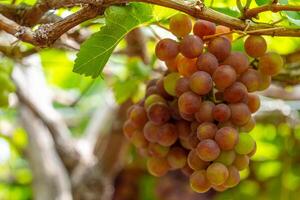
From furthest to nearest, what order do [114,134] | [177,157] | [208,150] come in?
[114,134] < [177,157] < [208,150]

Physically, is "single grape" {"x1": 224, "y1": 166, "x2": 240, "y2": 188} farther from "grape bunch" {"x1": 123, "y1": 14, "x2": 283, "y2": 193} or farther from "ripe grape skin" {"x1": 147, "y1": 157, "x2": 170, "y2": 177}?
"ripe grape skin" {"x1": 147, "y1": 157, "x2": 170, "y2": 177}

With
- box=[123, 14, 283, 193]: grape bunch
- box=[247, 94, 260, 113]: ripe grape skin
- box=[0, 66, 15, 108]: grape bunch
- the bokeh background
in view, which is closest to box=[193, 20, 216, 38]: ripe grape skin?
box=[123, 14, 283, 193]: grape bunch

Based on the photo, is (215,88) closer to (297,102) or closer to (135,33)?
(135,33)

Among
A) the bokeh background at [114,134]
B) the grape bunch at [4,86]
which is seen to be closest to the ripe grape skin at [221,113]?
the grape bunch at [4,86]

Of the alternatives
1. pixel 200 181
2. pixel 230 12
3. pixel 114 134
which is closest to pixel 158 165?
pixel 200 181

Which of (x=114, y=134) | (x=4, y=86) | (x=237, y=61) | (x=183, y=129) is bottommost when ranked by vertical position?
(x=114, y=134)

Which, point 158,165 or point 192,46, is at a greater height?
point 192,46

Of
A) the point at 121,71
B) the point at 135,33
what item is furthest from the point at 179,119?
the point at 121,71

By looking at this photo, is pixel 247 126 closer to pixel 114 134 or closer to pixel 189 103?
pixel 189 103
